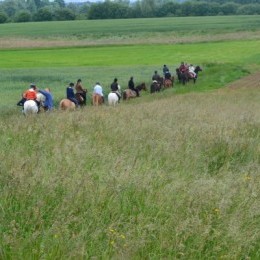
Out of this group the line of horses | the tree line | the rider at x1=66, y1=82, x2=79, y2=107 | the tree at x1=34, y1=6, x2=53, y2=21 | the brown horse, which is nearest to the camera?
the line of horses

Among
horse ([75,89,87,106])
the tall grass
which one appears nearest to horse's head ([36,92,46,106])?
horse ([75,89,87,106])

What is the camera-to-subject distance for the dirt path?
34963mm

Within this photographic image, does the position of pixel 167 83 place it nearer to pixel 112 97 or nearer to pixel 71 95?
pixel 112 97

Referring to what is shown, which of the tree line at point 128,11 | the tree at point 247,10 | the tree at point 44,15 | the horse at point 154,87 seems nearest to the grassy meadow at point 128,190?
the horse at point 154,87

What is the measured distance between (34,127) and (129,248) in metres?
5.14

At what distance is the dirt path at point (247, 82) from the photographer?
1376 inches

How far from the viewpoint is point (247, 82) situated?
36812mm

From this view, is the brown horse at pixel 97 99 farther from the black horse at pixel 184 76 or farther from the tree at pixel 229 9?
the tree at pixel 229 9

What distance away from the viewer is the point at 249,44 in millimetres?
67312

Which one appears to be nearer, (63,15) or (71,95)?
(71,95)

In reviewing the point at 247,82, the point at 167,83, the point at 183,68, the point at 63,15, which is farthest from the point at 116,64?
the point at 63,15

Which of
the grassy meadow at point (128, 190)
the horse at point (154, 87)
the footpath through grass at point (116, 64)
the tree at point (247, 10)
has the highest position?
the grassy meadow at point (128, 190)

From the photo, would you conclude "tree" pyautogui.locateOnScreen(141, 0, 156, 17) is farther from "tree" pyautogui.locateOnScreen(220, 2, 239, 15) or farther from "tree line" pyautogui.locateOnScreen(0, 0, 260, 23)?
"tree" pyautogui.locateOnScreen(220, 2, 239, 15)

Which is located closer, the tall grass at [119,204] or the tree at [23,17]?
the tall grass at [119,204]
